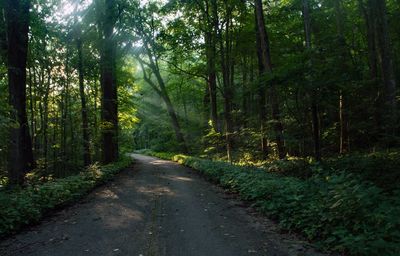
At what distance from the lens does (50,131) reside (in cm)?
2198

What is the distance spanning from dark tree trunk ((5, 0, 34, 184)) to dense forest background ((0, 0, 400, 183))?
0.03m

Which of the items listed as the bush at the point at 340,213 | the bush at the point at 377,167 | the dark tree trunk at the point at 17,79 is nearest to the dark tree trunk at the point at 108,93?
the dark tree trunk at the point at 17,79

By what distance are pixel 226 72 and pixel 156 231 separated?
666 inches

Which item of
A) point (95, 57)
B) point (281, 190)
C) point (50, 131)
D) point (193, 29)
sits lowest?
point (281, 190)

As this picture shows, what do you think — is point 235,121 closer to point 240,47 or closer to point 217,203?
point 240,47

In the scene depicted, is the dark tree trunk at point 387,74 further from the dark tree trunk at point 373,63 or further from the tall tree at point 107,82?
the tall tree at point 107,82

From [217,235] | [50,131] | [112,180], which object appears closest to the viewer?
[217,235]

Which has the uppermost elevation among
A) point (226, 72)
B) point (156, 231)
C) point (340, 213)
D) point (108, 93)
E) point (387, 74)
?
point (226, 72)

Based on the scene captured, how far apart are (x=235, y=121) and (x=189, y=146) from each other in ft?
29.6

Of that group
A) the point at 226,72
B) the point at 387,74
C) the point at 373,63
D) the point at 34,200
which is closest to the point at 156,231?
the point at 34,200

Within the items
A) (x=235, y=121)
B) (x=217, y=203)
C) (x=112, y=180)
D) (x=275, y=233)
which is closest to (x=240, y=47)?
(x=235, y=121)

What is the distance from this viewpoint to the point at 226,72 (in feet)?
74.2

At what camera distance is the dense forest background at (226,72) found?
1119 centimetres

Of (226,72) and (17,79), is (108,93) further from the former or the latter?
(17,79)
